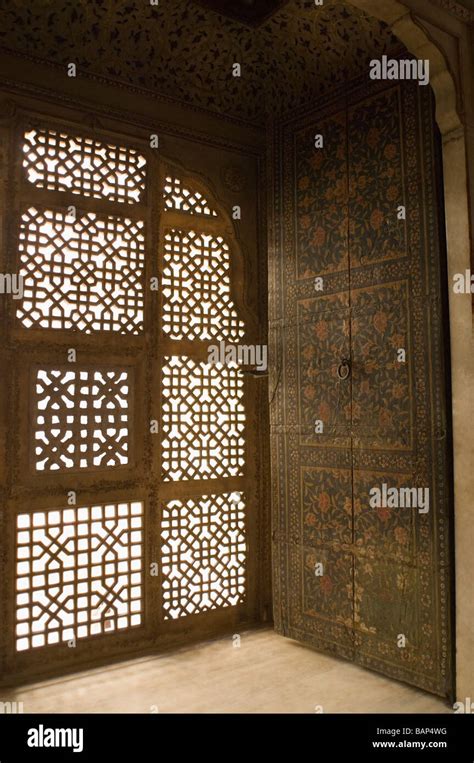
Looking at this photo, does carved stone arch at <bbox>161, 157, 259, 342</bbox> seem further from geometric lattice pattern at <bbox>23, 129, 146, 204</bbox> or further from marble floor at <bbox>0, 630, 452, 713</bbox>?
marble floor at <bbox>0, 630, 452, 713</bbox>

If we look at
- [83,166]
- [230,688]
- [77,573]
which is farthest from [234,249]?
[230,688]

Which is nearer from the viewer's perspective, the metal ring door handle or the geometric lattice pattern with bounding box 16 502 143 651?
the geometric lattice pattern with bounding box 16 502 143 651

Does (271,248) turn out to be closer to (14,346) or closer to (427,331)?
(427,331)

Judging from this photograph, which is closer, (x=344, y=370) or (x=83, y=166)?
(x=344, y=370)

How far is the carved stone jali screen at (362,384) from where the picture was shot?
11.9ft

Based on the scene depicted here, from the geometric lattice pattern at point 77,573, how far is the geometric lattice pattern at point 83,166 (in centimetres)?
202

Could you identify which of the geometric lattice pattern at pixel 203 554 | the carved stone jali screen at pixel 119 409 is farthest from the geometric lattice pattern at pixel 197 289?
the geometric lattice pattern at pixel 203 554

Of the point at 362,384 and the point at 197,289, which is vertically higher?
the point at 197,289

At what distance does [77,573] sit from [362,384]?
2.07 meters

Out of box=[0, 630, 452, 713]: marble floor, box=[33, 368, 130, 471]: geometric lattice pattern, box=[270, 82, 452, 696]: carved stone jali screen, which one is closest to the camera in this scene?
box=[0, 630, 452, 713]: marble floor

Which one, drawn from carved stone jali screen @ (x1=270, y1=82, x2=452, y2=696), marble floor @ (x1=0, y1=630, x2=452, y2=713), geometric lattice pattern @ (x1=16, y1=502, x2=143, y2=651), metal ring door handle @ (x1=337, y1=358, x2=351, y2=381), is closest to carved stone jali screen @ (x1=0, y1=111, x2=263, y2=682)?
geometric lattice pattern @ (x1=16, y1=502, x2=143, y2=651)

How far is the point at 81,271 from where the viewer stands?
4.17 m

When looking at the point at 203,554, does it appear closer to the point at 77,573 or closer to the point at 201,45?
the point at 77,573

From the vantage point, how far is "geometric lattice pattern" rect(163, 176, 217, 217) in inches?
181
